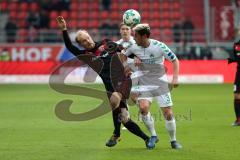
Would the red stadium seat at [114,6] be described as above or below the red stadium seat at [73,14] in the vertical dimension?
above

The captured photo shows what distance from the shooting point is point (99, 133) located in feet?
46.0

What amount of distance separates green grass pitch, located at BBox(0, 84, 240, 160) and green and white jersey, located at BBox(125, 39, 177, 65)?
5.05ft

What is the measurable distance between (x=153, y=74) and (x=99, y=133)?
274 centimetres

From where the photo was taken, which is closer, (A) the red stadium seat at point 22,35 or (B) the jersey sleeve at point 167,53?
(B) the jersey sleeve at point 167,53

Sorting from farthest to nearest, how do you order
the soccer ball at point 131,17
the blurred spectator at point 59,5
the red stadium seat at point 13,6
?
the red stadium seat at point 13,6, the blurred spectator at point 59,5, the soccer ball at point 131,17

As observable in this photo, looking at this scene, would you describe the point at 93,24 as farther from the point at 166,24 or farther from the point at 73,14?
the point at 166,24

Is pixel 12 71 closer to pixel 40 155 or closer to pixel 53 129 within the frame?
pixel 53 129

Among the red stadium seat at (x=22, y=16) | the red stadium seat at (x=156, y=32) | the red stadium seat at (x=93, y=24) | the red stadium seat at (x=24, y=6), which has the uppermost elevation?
the red stadium seat at (x=24, y=6)

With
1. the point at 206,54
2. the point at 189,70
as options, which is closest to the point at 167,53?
the point at 189,70

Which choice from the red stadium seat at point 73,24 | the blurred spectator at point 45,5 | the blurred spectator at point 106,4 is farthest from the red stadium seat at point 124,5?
the blurred spectator at point 45,5

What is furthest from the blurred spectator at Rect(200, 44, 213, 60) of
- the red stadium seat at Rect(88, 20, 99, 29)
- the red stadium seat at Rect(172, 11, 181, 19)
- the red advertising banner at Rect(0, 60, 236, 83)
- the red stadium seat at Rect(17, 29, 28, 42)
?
the red stadium seat at Rect(17, 29, 28, 42)

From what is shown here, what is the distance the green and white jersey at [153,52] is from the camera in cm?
1145

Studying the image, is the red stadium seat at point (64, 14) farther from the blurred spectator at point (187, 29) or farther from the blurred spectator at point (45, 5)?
the blurred spectator at point (187, 29)

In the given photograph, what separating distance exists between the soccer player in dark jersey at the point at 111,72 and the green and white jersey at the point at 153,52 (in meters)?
0.38
